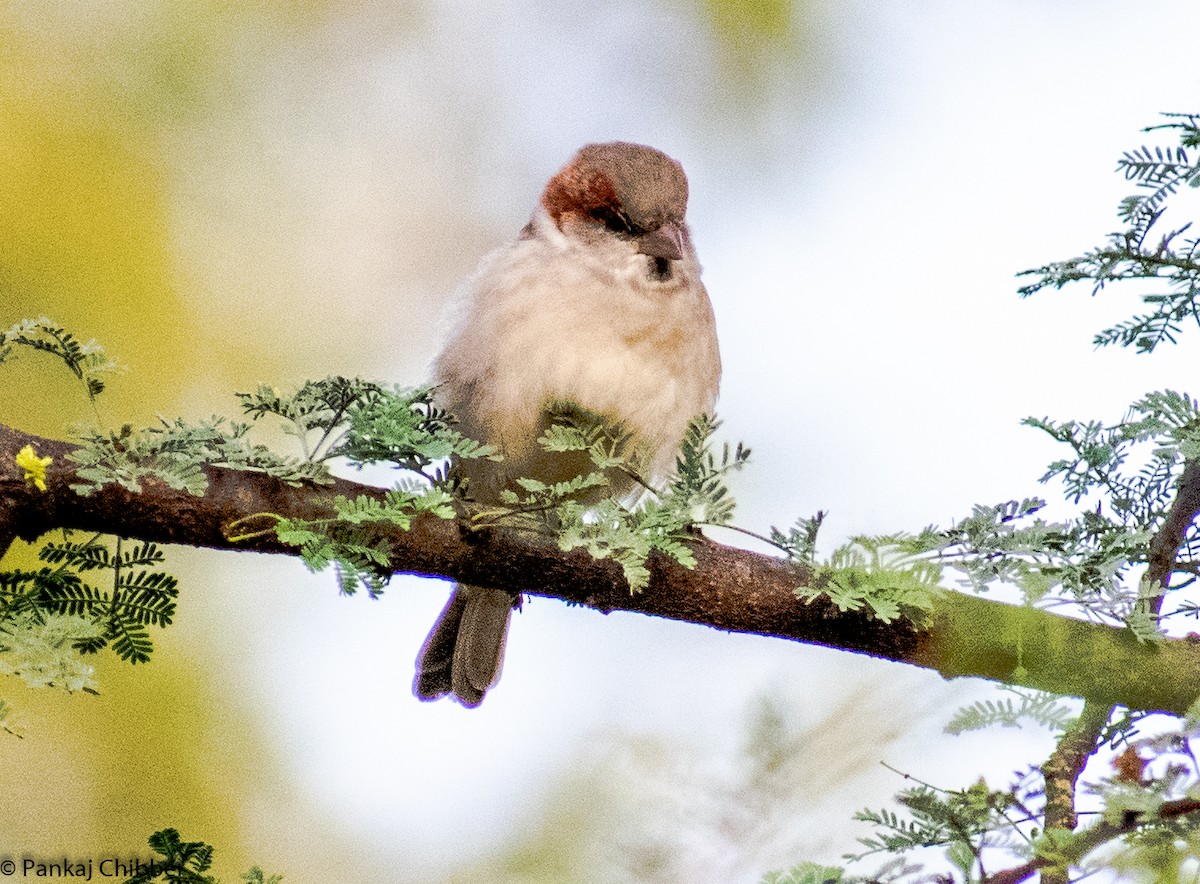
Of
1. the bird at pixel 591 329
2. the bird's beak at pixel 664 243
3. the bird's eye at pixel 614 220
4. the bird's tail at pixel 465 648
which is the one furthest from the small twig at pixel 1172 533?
the bird's tail at pixel 465 648

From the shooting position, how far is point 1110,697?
7.18 ft

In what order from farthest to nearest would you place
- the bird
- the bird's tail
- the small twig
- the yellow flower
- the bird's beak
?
the bird's tail → the bird's beak → the bird → the small twig → the yellow flower

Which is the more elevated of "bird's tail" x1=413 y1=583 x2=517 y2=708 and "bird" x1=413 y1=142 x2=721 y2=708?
"bird" x1=413 y1=142 x2=721 y2=708

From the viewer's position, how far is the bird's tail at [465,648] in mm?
3832

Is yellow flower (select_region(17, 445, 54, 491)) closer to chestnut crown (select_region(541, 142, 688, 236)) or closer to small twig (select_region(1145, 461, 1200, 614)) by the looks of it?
chestnut crown (select_region(541, 142, 688, 236))

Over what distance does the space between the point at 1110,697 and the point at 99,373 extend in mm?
1644

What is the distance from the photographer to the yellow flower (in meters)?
2.04

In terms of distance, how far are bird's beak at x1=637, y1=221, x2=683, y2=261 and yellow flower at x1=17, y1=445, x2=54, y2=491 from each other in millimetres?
1656

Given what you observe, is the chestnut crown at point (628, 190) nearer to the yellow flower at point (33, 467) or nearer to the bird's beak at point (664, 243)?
the bird's beak at point (664, 243)

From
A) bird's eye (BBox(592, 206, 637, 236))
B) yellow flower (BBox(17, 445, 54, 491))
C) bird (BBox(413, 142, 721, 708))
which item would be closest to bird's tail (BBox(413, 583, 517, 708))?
bird (BBox(413, 142, 721, 708))

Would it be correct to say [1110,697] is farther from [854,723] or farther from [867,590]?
[854,723]

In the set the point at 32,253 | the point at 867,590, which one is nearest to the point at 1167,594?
the point at 867,590

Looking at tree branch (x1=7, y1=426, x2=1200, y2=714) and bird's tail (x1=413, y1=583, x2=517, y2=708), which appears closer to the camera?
tree branch (x1=7, y1=426, x2=1200, y2=714)

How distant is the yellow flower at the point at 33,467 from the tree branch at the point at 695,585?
0.5 inches
